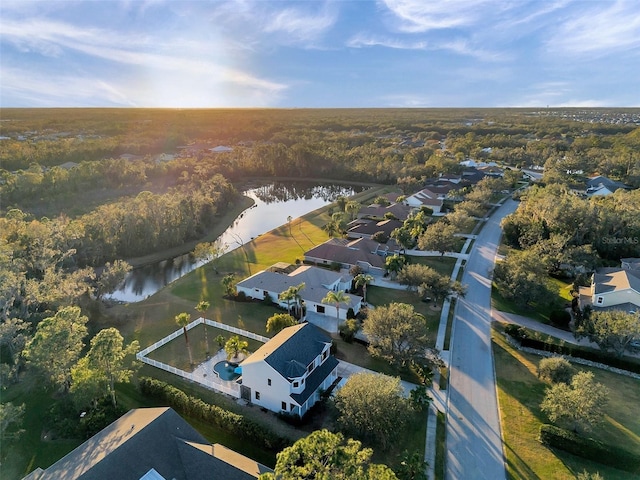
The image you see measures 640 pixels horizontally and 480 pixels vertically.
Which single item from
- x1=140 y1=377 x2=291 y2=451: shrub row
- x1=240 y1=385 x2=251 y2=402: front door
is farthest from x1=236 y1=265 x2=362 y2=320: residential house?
x1=140 y1=377 x2=291 y2=451: shrub row

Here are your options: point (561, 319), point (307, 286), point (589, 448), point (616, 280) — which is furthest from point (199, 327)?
point (616, 280)

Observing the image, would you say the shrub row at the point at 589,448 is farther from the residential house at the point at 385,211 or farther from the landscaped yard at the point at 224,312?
the residential house at the point at 385,211

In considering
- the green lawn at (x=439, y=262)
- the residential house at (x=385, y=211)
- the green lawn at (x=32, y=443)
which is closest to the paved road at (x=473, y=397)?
the green lawn at (x=439, y=262)

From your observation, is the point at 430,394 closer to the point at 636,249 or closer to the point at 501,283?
the point at 501,283

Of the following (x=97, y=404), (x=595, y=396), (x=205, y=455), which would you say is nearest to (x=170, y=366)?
(x=97, y=404)

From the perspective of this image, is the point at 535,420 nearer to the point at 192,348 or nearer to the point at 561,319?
the point at 561,319

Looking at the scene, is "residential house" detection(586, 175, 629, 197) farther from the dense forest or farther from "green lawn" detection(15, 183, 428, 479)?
"green lawn" detection(15, 183, 428, 479)
